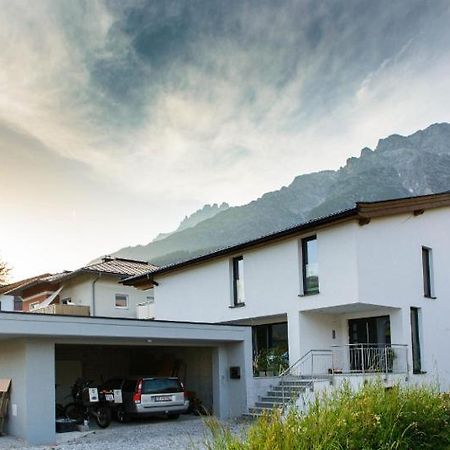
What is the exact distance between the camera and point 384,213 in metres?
20.9

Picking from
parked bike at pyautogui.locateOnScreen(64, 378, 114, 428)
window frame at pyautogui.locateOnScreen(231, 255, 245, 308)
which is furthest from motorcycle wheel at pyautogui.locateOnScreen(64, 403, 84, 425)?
window frame at pyautogui.locateOnScreen(231, 255, 245, 308)

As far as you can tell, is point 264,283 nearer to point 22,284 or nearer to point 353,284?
point 353,284

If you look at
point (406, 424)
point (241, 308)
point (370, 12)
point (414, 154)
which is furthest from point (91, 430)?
point (414, 154)

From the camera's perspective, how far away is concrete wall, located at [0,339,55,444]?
1542 cm

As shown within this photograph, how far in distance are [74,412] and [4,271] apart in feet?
122

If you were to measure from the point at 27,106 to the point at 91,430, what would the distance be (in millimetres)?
9209

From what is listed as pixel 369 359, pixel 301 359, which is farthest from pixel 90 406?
pixel 369 359

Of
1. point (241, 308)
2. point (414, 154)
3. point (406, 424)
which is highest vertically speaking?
point (414, 154)

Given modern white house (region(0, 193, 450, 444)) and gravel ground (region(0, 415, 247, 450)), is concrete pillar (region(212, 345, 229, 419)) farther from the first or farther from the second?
gravel ground (region(0, 415, 247, 450))

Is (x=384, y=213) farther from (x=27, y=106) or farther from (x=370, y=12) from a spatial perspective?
(x=27, y=106)

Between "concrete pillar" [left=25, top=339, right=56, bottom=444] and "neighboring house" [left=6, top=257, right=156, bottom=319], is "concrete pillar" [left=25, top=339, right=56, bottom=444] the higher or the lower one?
the lower one

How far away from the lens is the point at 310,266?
22031 millimetres

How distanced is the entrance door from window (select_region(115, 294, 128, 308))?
1592cm

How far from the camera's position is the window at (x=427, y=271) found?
76.3 ft
